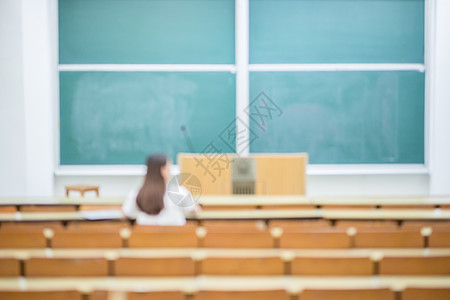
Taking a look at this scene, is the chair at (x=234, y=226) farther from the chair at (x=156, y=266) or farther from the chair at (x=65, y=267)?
the chair at (x=65, y=267)

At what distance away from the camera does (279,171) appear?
17.6 feet

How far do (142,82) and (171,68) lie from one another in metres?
0.48

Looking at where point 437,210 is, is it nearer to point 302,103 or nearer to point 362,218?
point 362,218

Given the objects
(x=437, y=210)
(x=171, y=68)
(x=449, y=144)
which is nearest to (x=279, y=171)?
(x=437, y=210)

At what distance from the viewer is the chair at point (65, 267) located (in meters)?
2.76

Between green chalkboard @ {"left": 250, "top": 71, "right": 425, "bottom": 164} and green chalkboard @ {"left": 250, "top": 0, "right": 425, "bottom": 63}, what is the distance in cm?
27

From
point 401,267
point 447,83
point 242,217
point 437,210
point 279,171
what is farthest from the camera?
point 447,83

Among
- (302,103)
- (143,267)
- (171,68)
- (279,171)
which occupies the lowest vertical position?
(143,267)

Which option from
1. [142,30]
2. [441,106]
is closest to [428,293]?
[441,106]

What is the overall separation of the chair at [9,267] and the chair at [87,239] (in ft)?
1.21

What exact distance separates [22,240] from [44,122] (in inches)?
155

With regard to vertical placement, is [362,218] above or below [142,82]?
below

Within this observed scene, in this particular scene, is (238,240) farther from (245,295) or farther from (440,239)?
(440,239)

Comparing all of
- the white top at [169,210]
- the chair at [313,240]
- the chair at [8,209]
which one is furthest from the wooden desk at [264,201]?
the chair at [313,240]
